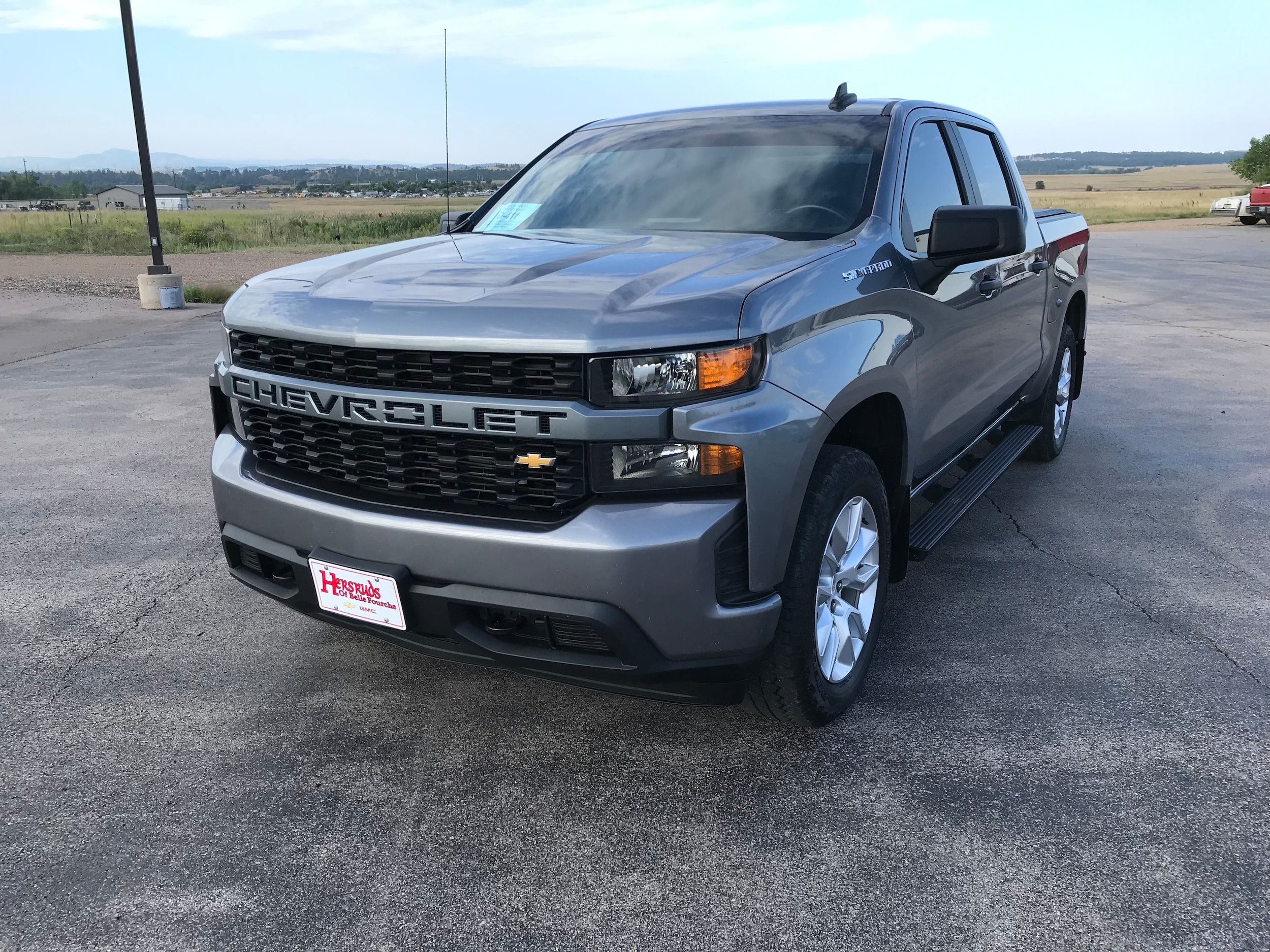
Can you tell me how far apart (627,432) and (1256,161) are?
71115 millimetres

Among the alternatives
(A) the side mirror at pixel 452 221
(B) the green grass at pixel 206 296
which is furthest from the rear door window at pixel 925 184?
(B) the green grass at pixel 206 296

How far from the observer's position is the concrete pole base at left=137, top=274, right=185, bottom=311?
14.8m

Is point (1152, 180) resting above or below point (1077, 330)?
above

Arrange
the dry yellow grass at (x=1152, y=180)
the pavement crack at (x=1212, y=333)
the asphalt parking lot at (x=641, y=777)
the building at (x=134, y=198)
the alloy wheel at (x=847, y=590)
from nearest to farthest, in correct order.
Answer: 1. the asphalt parking lot at (x=641, y=777)
2. the alloy wheel at (x=847, y=590)
3. the pavement crack at (x=1212, y=333)
4. the dry yellow grass at (x=1152, y=180)
5. the building at (x=134, y=198)

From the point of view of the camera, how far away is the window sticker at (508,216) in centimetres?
407

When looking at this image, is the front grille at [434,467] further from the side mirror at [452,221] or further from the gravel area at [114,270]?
the gravel area at [114,270]

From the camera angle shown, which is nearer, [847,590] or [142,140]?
[847,590]

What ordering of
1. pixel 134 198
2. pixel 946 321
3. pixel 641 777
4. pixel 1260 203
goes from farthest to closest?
pixel 134 198, pixel 1260 203, pixel 946 321, pixel 641 777

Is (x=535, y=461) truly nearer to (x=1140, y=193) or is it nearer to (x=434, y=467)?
(x=434, y=467)

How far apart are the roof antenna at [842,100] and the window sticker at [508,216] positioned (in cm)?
122

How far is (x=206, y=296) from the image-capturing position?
1653 cm

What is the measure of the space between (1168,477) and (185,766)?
17.2 ft

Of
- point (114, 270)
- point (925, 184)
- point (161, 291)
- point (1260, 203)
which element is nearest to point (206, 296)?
point (161, 291)

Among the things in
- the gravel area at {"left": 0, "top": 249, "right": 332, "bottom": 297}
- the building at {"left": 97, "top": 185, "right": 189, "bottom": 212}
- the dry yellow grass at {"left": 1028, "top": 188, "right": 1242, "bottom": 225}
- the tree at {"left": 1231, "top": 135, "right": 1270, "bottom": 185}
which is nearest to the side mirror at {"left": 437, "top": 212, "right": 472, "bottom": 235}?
the gravel area at {"left": 0, "top": 249, "right": 332, "bottom": 297}
